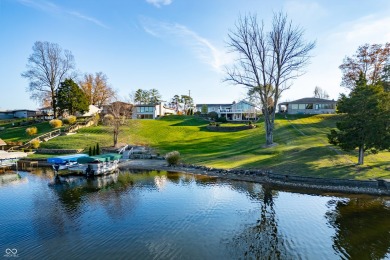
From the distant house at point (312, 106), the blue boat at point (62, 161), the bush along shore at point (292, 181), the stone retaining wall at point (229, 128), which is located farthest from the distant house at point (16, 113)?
the distant house at point (312, 106)

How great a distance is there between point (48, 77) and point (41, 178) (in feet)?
153

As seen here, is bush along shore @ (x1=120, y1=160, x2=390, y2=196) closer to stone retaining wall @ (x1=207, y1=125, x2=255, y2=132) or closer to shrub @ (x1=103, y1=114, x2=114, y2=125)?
shrub @ (x1=103, y1=114, x2=114, y2=125)

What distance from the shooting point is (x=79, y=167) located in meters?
32.5

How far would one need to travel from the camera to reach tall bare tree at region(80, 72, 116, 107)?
77.9 m

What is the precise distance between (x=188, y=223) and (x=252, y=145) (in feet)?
93.2

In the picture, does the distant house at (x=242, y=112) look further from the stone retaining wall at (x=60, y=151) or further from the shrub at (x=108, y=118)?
the stone retaining wall at (x=60, y=151)

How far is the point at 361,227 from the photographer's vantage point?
49.8ft

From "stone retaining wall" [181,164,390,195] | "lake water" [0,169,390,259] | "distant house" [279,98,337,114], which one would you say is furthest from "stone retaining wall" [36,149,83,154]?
"distant house" [279,98,337,114]

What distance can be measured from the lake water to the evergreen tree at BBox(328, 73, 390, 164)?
7.31 metres

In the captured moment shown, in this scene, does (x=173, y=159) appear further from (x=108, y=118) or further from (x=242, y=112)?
(x=242, y=112)

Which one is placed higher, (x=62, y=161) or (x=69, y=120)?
(x=69, y=120)

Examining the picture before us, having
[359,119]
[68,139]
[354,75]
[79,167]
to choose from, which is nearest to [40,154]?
[68,139]

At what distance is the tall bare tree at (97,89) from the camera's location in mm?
77875

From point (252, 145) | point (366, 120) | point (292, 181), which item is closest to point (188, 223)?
point (292, 181)
